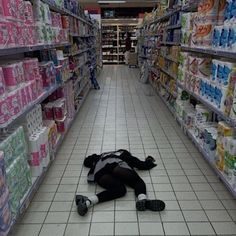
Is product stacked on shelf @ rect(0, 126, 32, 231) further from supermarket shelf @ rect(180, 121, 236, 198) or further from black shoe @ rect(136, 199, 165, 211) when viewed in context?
supermarket shelf @ rect(180, 121, 236, 198)

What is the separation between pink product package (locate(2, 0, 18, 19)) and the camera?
82.7 inches

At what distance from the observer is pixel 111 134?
455 centimetres

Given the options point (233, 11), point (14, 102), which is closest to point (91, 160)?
point (14, 102)

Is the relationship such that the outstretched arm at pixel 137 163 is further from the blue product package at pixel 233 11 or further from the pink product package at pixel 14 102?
the blue product package at pixel 233 11


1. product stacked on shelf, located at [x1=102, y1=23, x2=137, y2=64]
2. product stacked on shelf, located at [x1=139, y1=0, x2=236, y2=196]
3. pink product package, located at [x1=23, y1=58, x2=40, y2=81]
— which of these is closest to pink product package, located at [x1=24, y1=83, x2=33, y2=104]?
pink product package, located at [x1=23, y1=58, x2=40, y2=81]

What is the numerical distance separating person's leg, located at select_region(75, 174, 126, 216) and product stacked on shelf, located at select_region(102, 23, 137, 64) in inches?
594

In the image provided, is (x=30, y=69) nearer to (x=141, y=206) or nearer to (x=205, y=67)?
(x=141, y=206)

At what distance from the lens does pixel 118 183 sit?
9.22 feet

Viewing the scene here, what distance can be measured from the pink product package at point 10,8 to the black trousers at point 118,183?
169cm

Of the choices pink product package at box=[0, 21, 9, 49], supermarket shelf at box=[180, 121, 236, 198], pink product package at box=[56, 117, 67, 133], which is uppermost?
pink product package at box=[0, 21, 9, 49]

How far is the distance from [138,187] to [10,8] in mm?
1923

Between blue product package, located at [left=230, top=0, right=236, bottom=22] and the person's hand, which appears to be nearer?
blue product package, located at [left=230, top=0, right=236, bottom=22]

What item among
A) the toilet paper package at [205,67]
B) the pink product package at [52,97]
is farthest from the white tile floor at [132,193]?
the toilet paper package at [205,67]

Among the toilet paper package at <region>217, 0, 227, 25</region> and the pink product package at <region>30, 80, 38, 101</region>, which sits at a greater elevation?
the toilet paper package at <region>217, 0, 227, 25</region>
